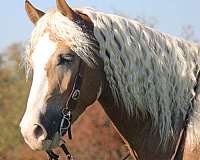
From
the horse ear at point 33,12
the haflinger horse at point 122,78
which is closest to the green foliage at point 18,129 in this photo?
the horse ear at point 33,12

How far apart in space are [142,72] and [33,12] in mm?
1107

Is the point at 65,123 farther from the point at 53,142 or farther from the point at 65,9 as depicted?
the point at 65,9

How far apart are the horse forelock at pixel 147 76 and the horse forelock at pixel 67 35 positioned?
0.33 ft

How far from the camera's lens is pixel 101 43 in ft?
13.4

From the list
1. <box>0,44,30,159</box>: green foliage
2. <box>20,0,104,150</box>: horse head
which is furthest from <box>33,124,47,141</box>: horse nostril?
<box>0,44,30,159</box>: green foliage

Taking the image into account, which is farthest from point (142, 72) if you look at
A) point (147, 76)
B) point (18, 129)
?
point (18, 129)

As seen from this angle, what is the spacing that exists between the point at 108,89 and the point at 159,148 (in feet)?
2.01

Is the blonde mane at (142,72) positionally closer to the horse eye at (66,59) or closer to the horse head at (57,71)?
the horse head at (57,71)

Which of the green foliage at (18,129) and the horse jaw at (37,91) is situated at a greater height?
the horse jaw at (37,91)

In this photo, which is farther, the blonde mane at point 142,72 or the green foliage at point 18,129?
the green foliage at point 18,129

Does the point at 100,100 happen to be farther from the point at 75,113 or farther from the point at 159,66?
the point at 159,66

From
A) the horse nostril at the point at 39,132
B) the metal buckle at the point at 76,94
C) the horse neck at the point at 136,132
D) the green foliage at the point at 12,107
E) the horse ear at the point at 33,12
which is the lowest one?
the green foliage at the point at 12,107

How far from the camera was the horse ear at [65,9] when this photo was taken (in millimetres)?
3994

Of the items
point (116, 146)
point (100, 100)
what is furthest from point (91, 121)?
point (100, 100)
